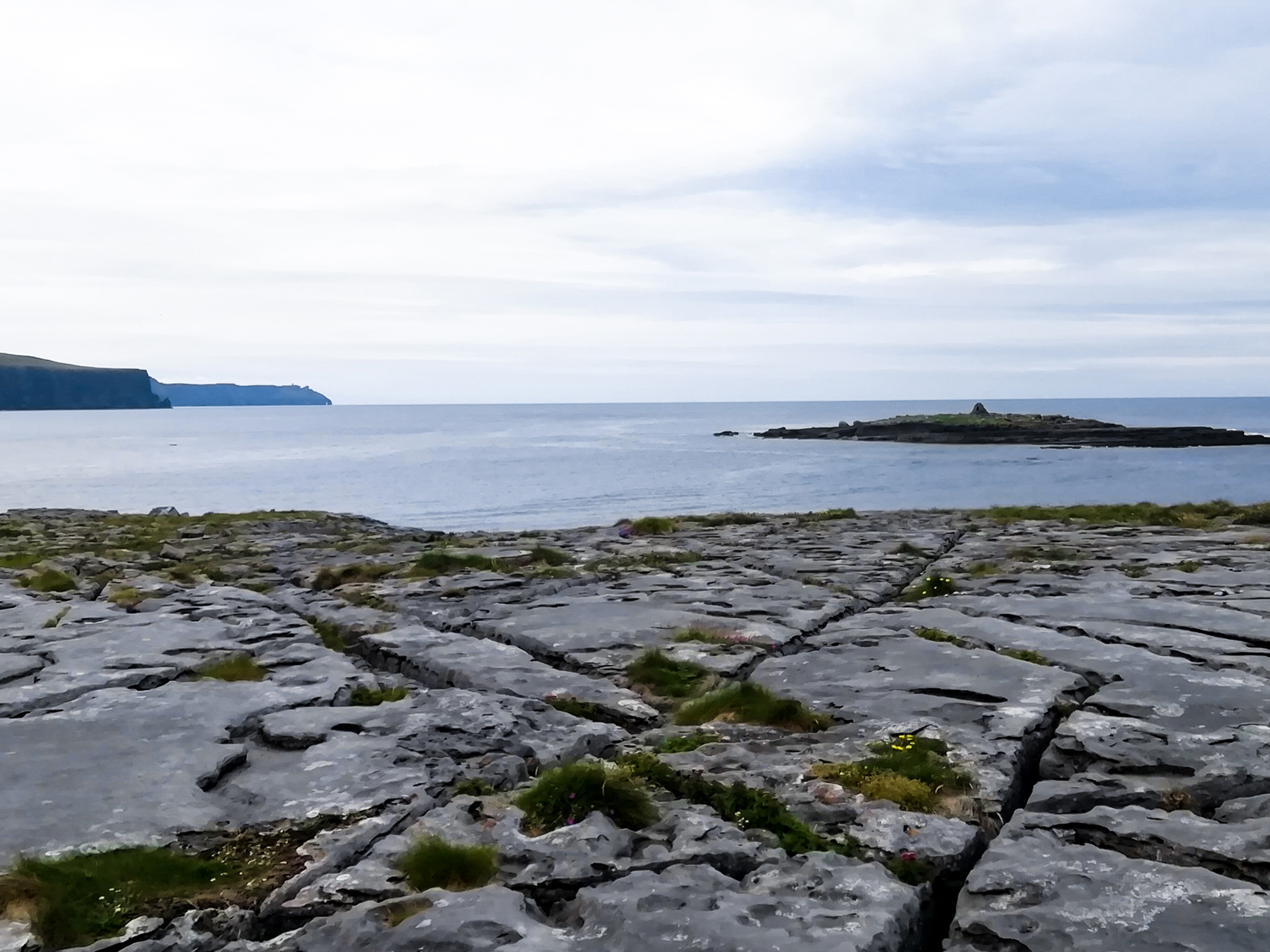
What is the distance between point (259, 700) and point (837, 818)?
4.13 m

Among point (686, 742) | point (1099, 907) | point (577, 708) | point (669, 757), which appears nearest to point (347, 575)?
point (577, 708)

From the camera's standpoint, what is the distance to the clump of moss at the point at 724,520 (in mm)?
20672

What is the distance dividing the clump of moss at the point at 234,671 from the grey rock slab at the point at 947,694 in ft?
12.9

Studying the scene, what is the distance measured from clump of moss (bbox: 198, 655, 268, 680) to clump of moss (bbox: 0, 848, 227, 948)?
3.03 meters

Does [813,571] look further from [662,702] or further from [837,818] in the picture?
[837,818]

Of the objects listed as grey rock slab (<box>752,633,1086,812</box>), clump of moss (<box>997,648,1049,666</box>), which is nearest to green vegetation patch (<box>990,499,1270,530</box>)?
clump of moss (<box>997,648,1049,666</box>)

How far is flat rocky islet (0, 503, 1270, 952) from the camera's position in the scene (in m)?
3.53

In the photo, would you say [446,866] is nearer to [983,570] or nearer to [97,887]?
[97,887]

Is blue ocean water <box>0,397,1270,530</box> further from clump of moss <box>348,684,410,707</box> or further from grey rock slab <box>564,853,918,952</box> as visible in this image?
grey rock slab <box>564,853,918,952</box>

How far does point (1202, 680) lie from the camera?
250 inches

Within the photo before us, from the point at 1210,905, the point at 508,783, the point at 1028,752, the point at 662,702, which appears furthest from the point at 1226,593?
the point at 508,783

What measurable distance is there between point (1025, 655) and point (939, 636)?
2.82 ft

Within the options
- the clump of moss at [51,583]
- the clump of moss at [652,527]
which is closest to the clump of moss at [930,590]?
the clump of moss at [652,527]

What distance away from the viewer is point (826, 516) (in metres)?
22.2
